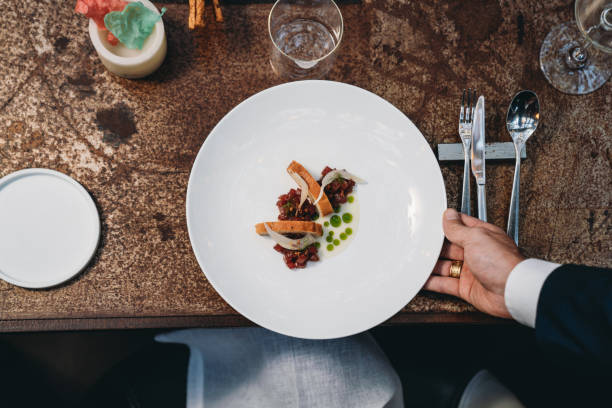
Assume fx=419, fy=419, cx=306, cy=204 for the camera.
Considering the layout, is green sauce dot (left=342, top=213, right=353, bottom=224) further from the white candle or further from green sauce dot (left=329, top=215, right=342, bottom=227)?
the white candle

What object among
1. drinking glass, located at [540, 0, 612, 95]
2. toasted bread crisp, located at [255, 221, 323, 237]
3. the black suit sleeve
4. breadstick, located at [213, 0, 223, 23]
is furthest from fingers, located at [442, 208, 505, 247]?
breadstick, located at [213, 0, 223, 23]

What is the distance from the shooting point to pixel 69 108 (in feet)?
3.13

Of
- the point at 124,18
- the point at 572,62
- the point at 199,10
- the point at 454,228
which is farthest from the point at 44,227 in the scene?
the point at 572,62

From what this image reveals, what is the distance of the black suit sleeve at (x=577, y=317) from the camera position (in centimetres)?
76

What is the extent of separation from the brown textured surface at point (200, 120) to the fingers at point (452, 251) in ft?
0.31

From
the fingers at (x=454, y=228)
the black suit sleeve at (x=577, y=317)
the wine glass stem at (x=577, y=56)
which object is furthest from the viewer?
the wine glass stem at (x=577, y=56)

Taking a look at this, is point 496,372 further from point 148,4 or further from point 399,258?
point 148,4

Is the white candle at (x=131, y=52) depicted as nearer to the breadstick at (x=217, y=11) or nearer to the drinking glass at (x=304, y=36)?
A: the breadstick at (x=217, y=11)

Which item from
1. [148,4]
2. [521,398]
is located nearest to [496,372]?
[521,398]

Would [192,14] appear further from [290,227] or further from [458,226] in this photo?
[458,226]

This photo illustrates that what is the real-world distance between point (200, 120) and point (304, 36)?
313mm

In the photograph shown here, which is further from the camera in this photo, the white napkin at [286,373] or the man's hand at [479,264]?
the white napkin at [286,373]

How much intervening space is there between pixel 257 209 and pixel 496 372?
3.37 ft

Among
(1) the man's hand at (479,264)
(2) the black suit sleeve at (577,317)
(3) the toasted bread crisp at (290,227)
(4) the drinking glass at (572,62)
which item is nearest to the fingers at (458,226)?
(1) the man's hand at (479,264)
